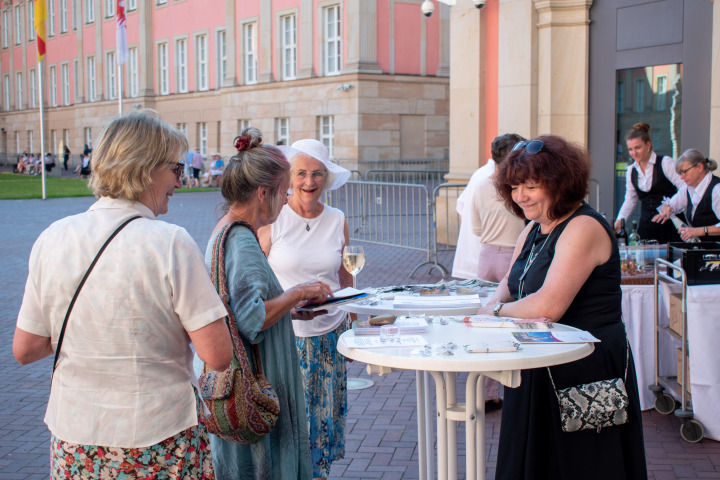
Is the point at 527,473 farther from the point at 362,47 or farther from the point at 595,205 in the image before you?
the point at 362,47

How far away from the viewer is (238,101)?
37375 millimetres

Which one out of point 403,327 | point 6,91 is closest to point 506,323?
point 403,327

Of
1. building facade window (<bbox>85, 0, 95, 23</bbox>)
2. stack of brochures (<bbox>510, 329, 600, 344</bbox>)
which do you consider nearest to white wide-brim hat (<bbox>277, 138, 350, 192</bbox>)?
stack of brochures (<bbox>510, 329, 600, 344</bbox>)

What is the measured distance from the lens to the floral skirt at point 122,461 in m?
2.36

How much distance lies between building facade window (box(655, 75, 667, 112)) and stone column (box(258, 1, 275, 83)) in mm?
27254

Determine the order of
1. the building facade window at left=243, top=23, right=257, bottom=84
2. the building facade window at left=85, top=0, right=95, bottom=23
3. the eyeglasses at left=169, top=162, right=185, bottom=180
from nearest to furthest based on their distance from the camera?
the eyeglasses at left=169, top=162, right=185, bottom=180 < the building facade window at left=243, top=23, right=257, bottom=84 < the building facade window at left=85, top=0, right=95, bottom=23

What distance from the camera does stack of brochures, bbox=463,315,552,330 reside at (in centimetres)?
309

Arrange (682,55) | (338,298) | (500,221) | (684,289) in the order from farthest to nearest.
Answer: (682,55) < (500,221) < (684,289) < (338,298)

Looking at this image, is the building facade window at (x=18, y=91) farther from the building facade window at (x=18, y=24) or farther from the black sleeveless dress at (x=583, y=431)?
the black sleeveless dress at (x=583, y=431)

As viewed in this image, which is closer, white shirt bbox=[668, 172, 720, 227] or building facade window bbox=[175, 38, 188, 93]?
white shirt bbox=[668, 172, 720, 227]

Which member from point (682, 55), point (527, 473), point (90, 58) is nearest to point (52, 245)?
Answer: point (527, 473)

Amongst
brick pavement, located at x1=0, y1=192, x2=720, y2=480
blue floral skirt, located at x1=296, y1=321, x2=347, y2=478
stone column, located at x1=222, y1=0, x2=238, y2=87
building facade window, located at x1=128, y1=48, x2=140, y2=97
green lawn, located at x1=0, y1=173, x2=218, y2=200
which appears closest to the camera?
blue floral skirt, located at x1=296, y1=321, x2=347, y2=478

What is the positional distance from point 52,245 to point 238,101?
35.9 meters

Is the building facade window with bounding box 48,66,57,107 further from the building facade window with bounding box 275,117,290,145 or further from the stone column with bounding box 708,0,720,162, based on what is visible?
the stone column with bounding box 708,0,720,162
